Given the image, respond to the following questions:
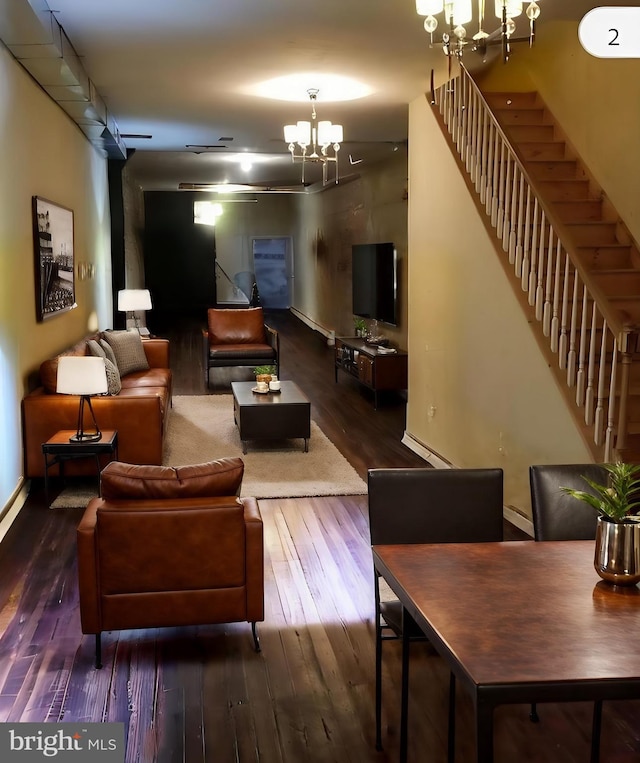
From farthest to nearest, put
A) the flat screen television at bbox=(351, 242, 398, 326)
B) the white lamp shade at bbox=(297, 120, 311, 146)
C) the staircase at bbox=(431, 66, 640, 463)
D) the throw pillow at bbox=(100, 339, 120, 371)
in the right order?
the flat screen television at bbox=(351, 242, 398, 326)
the throw pillow at bbox=(100, 339, 120, 371)
the white lamp shade at bbox=(297, 120, 311, 146)
the staircase at bbox=(431, 66, 640, 463)

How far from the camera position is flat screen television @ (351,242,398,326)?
10.7 m

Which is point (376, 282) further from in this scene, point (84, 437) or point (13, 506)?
point (13, 506)

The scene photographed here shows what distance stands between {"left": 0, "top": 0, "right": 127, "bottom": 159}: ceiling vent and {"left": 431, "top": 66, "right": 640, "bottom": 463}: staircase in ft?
8.91

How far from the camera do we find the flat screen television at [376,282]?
35.1ft

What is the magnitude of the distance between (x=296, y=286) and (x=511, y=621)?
756 inches

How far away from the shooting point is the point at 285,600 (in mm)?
4414

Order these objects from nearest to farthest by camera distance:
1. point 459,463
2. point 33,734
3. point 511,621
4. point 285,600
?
point 511,621, point 33,734, point 285,600, point 459,463

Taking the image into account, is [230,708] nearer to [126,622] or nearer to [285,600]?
[126,622]

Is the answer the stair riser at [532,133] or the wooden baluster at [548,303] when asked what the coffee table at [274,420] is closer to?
the wooden baluster at [548,303]

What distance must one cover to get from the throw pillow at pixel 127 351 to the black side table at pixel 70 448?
9.40ft

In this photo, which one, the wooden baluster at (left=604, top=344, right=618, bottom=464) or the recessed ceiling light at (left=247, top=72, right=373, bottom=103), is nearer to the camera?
the wooden baluster at (left=604, top=344, right=618, bottom=464)

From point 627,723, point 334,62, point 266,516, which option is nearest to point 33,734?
Answer: point 627,723

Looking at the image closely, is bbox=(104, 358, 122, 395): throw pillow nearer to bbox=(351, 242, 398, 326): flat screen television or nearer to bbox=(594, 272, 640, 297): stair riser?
bbox=(594, 272, 640, 297): stair riser

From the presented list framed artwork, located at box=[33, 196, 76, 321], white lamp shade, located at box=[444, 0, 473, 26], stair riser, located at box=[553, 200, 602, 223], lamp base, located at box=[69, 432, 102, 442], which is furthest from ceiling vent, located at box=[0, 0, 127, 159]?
stair riser, located at box=[553, 200, 602, 223]
